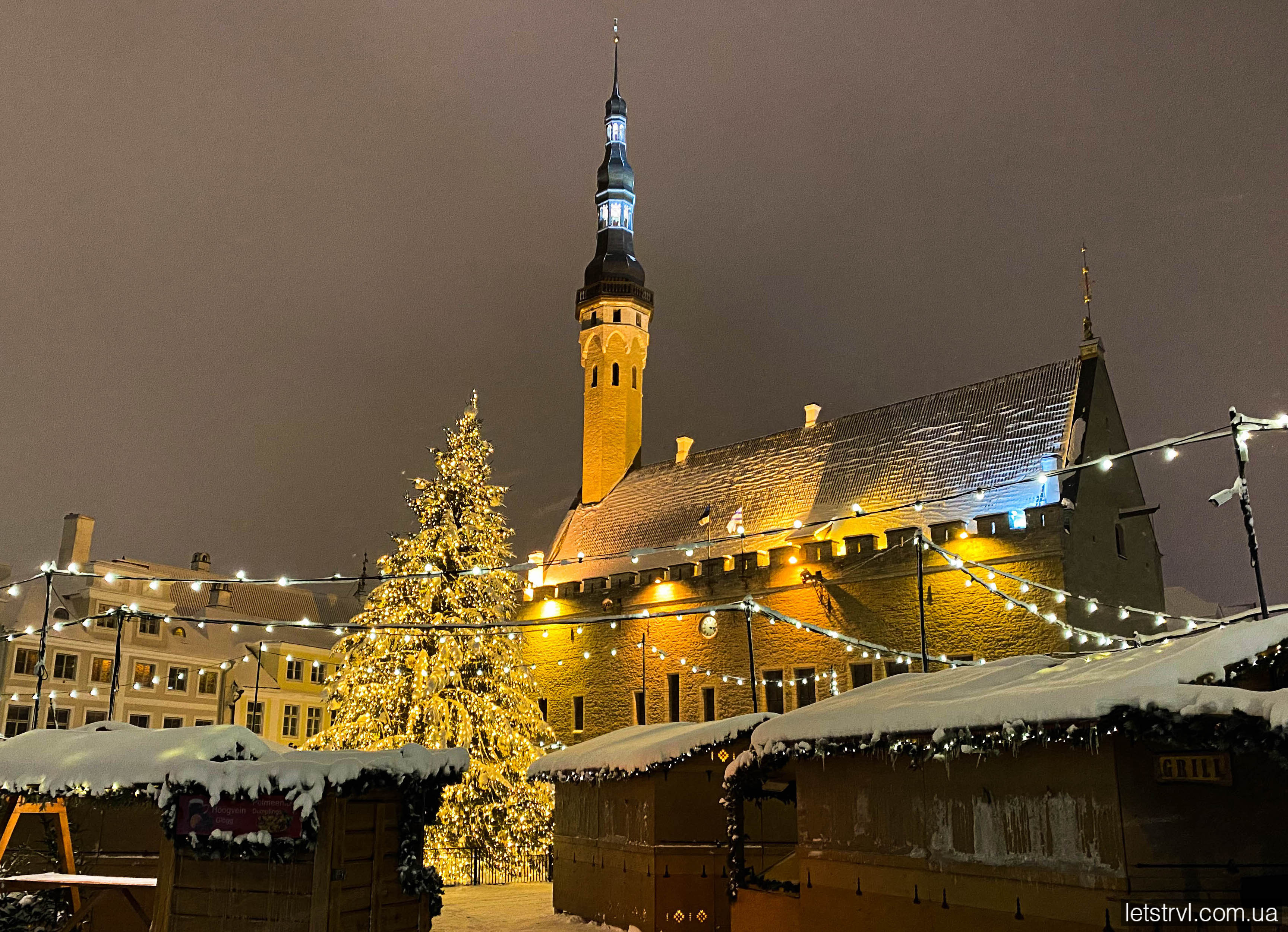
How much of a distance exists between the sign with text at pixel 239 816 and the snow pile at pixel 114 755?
44cm

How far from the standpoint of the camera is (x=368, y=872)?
1070 cm

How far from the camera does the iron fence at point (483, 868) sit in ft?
72.9

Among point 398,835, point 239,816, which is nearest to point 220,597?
point 398,835

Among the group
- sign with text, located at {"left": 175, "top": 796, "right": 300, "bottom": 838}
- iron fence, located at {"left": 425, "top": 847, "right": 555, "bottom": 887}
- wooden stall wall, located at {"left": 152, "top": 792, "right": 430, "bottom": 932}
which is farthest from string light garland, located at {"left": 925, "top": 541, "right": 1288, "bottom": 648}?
sign with text, located at {"left": 175, "top": 796, "right": 300, "bottom": 838}

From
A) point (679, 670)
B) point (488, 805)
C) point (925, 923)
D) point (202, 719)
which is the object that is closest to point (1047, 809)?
point (925, 923)

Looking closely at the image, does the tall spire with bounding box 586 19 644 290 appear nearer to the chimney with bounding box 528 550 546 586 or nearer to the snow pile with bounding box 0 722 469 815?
the chimney with bounding box 528 550 546 586

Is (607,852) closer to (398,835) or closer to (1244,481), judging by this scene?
(398,835)

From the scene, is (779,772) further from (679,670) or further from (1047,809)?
(679,670)

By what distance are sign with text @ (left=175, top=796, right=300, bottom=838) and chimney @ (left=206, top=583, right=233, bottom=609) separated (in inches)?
1464

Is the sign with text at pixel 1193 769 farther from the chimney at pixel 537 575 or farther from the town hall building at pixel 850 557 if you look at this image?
the chimney at pixel 537 575

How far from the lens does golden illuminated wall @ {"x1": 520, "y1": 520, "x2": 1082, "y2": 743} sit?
24781mm

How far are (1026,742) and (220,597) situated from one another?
43.6 metres

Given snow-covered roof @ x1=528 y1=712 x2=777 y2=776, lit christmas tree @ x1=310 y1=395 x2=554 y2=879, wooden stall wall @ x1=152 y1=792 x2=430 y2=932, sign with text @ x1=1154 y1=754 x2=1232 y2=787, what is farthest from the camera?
lit christmas tree @ x1=310 y1=395 x2=554 y2=879

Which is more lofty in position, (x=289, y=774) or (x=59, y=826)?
(x=289, y=774)
